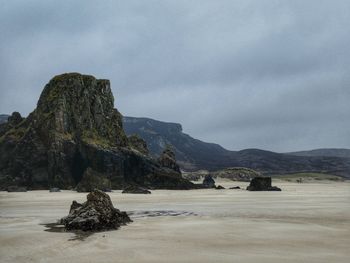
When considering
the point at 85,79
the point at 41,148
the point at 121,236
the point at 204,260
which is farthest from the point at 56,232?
the point at 85,79

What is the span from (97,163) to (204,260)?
61773 mm

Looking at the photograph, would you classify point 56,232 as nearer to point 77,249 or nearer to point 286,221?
point 77,249

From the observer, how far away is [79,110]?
256 ft

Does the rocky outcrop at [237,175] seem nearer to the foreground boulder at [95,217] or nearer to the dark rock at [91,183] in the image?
the dark rock at [91,183]

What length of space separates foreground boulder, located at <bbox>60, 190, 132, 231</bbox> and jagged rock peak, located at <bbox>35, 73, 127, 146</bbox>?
54803 millimetres

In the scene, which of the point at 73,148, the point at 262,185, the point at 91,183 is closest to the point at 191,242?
the point at 91,183

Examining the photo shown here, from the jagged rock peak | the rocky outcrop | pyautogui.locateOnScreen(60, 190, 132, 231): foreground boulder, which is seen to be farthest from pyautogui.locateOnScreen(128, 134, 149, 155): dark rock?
pyautogui.locateOnScreen(60, 190, 132, 231): foreground boulder

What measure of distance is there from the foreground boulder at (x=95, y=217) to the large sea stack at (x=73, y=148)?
47.5m

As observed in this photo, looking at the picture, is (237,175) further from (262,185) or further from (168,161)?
(262,185)

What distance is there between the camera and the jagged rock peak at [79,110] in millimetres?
75438

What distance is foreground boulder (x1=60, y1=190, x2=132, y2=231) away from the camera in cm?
1900

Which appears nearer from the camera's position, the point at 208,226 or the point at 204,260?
the point at 204,260

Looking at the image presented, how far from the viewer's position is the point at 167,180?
242ft

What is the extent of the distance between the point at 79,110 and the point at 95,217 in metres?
60.8
